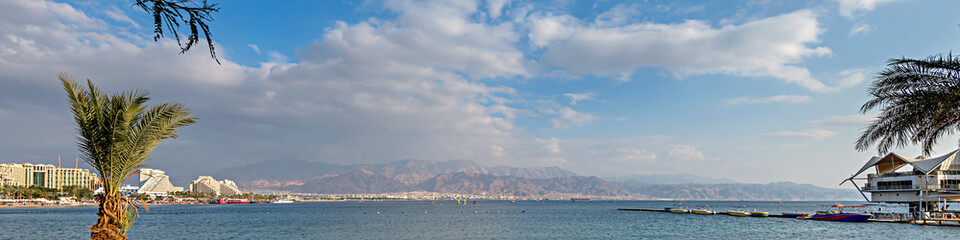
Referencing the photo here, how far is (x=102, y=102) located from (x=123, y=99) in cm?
41

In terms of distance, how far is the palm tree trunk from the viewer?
1304cm

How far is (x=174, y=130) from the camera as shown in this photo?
14.0 metres

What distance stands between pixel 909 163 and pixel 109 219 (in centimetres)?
7230

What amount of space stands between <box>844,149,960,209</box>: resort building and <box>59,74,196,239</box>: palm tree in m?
67.5

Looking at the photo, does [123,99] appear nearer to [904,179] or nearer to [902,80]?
[902,80]

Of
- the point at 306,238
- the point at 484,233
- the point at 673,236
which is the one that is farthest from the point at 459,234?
the point at 673,236

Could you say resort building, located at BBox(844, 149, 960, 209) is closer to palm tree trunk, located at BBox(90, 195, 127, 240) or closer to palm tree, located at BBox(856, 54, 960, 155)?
palm tree, located at BBox(856, 54, 960, 155)

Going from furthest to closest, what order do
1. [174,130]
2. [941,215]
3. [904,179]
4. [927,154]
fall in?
[904,179] → [941,215] → [927,154] → [174,130]

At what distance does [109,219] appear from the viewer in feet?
43.3

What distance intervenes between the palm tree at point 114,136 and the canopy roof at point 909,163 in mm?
67459

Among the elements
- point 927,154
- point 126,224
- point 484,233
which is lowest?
point 484,233

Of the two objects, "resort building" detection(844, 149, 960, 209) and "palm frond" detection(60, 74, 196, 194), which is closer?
"palm frond" detection(60, 74, 196, 194)

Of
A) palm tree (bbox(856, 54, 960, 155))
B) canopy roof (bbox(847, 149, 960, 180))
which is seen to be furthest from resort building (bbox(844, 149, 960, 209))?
palm tree (bbox(856, 54, 960, 155))

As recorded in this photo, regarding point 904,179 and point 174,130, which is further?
point 904,179
